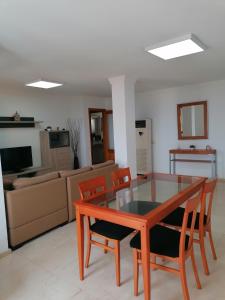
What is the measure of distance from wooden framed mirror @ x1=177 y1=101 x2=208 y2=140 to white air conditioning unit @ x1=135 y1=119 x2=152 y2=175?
806mm

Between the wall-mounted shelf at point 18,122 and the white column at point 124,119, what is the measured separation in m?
2.39

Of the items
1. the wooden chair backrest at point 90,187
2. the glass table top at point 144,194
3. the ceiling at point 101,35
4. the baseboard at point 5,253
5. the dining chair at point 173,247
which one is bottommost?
the baseboard at point 5,253

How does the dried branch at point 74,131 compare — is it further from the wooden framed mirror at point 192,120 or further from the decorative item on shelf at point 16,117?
the wooden framed mirror at point 192,120

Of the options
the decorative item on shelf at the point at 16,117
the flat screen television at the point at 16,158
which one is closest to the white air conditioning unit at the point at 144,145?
the flat screen television at the point at 16,158

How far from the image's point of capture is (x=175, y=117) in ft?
19.2

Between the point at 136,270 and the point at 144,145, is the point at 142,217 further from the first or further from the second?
the point at 144,145

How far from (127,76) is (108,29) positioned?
6.32 ft

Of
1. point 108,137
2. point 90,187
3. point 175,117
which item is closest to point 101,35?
point 90,187

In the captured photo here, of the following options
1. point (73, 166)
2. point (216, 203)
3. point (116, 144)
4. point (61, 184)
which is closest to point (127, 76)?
point (116, 144)

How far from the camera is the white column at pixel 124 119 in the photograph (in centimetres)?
419

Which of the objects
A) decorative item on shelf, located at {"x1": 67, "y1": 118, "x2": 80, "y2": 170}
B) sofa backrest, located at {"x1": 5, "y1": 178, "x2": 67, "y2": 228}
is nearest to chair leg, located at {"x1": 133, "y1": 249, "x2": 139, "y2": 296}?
sofa backrest, located at {"x1": 5, "y1": 178, "x2": 67, "y2": 228}

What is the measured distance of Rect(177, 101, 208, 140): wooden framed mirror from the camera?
17.9 feet

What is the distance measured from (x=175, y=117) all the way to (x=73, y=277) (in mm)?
4657

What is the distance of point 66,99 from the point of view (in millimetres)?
6562
